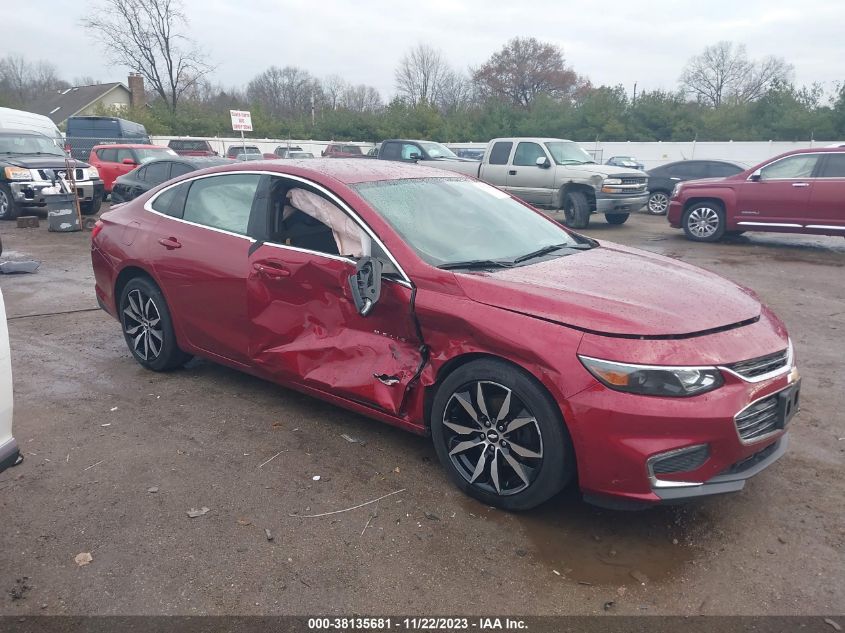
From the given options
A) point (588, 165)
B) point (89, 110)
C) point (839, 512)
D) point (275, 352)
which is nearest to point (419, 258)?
point (275, 352)

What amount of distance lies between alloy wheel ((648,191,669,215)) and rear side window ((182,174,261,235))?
15.3 meters

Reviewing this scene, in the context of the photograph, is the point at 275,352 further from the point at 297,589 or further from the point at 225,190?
the point at 297,589

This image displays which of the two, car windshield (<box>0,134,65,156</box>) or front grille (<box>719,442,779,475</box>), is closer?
front grille (<box>719,442,779,475</box>)

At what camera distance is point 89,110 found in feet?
159

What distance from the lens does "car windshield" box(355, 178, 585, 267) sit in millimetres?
3646

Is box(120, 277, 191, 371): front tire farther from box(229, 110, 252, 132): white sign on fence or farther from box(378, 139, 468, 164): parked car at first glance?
box(229, 110, 252, 132): white sign on fence

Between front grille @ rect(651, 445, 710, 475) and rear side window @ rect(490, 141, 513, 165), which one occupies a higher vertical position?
rear side window @ rect(490, 141, 513, 165)

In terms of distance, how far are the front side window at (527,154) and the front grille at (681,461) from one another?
1245cm

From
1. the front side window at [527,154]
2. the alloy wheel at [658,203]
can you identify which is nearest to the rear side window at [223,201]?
the front side window at [527,154]

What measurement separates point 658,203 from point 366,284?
16044 millimetres

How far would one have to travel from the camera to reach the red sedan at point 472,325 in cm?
277

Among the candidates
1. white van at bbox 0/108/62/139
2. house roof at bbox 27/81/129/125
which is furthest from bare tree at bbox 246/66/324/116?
white van at bbox 0/108/62/139

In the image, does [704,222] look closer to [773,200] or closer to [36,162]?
[773,200]

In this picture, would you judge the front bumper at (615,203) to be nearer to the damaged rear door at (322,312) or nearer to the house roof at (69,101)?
the damaged rear door at (322,312)
